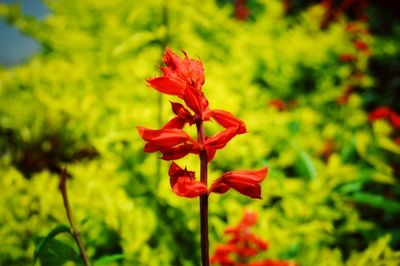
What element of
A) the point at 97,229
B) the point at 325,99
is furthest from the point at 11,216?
the point at 325,99

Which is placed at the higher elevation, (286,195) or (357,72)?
(357,72)

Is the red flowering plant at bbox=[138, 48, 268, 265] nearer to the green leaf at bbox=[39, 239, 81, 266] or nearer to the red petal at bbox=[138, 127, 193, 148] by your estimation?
the red petal at bbox=[138, 127, 193, 148]

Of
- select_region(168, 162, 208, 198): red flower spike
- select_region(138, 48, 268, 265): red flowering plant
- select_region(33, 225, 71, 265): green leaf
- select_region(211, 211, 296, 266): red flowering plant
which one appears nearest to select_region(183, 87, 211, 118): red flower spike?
select_region(138, 48, 268, 265): red flowering plant

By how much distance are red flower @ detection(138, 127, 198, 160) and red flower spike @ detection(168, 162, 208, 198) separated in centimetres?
3

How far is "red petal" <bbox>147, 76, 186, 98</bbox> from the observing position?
2.08ft

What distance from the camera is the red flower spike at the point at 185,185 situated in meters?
0.58

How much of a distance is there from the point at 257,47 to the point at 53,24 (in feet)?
7.36

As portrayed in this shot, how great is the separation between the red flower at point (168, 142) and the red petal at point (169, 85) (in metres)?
0.08

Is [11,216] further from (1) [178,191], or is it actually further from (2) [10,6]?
(2) [10,6]

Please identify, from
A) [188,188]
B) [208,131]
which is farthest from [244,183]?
[208,131]

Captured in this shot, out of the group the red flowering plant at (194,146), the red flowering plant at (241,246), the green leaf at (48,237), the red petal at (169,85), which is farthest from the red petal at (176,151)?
the red flowering plant at (241,246)

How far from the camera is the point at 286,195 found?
1.64 meters

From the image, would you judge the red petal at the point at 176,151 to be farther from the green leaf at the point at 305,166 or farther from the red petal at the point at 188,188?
the green leaf at the point at 305,166

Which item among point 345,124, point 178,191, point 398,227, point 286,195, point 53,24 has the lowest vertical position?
point 398,227
